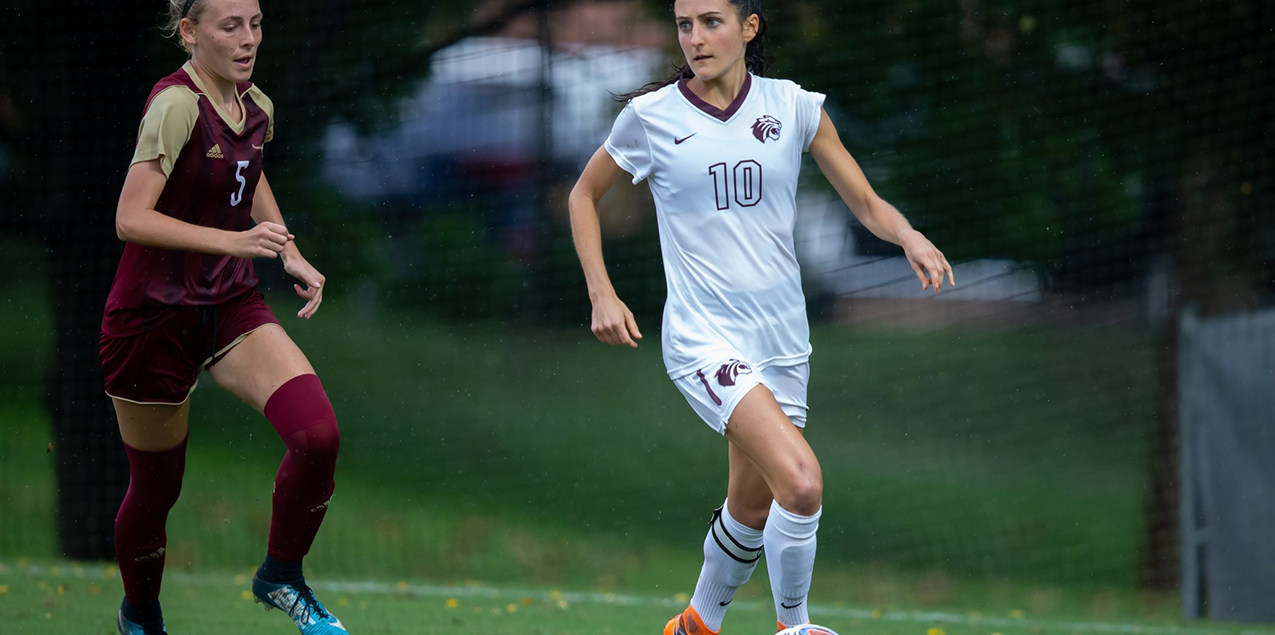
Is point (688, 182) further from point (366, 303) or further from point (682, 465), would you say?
point (682, 465)

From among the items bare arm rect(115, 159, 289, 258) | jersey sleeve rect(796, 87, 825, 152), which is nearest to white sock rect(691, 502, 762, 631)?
jersey sleeve rect(796, 87, 825, 152)

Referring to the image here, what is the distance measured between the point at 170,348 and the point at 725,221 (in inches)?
64.2

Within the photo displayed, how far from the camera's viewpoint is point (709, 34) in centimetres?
364

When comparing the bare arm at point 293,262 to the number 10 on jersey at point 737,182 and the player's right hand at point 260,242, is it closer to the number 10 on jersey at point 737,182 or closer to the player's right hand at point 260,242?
the player's right hand at point 260,242

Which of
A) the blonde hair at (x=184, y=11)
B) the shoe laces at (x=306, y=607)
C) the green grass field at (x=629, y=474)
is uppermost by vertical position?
the blonde hair at (x=184, y=11)

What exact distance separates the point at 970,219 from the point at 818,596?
2.71 metres

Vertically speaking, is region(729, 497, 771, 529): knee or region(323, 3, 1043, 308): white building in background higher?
region(323, 3, 1043, 308): white building in background

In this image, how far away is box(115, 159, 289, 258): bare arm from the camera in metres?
3.34

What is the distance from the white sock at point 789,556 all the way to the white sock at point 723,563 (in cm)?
31

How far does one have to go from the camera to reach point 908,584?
8.98m

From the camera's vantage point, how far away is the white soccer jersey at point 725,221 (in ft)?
11.9

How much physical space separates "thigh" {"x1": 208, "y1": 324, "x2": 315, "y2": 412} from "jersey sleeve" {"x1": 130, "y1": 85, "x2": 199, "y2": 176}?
1.76 ft

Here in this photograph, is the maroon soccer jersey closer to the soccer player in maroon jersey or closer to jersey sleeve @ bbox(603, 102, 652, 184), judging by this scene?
the soccer player in maroon jersey

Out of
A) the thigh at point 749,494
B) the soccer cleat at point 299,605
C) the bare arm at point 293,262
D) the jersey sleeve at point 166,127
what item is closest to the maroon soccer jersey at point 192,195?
the jersey sleeve at point 166,127
